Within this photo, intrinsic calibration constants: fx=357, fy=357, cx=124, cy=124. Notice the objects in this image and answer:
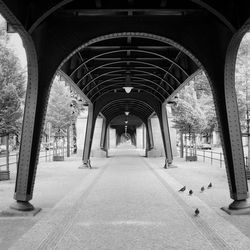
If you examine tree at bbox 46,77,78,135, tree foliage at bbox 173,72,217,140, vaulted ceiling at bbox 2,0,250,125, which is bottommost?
vaulted ceiling at bbox 2,0,250,125

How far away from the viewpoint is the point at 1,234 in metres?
6.16

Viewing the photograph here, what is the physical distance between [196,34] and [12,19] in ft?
13.5

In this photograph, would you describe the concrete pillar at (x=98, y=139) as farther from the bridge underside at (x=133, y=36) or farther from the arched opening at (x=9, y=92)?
the bridge underside at (x=133, y=36)

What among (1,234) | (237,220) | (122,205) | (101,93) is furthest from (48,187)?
(101,93)

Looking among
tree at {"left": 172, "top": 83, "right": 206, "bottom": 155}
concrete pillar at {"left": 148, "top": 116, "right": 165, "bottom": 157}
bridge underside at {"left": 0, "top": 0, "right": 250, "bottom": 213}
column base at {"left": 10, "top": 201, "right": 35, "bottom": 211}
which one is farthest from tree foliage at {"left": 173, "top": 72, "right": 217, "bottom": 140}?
column base at {"left": 10, "top": 201, "right": 35, "bottom": 211}

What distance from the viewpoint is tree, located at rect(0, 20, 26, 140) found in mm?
15539

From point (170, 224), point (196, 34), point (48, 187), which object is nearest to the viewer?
point (170, 224)

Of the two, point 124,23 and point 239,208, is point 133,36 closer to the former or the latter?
point 124,23

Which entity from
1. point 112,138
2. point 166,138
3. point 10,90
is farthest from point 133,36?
point 112,138

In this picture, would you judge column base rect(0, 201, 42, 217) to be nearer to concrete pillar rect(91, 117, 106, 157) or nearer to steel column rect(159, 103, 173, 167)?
steel column rect(159, 103, 173, 167)

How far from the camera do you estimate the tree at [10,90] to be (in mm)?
15539

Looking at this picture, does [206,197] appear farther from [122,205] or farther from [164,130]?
[164,130]

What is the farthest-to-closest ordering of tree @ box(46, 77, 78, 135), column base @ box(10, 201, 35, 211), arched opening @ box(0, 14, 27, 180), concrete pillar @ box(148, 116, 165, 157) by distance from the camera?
tree @ box(46, 77, 78, 135) < concrete pillar @ box(148, 116, 165, 157) < arched opening @ box(0, 14, 27, 180) < column base @ box(10, 201, 35, 211)

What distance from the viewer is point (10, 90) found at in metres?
15.7
